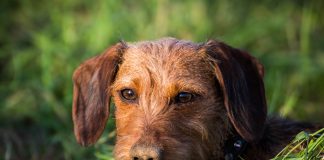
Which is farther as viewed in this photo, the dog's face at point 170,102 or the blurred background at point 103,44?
the blurred background at point 103,44

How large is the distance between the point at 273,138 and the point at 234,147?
0.37 metres

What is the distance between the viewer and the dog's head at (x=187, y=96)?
559 cm

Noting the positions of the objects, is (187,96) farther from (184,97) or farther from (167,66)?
(167,66)

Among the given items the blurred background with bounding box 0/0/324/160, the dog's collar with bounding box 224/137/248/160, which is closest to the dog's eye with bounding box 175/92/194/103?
the dog's collar with bounding box 224/137/248/160

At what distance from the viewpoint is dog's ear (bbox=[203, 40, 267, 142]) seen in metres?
5.74

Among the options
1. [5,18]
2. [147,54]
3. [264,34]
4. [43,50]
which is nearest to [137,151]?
[147,54]

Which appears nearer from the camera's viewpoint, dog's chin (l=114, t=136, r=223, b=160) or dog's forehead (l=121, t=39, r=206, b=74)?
dog's chin (l=114, t=136, r=223, b=160)

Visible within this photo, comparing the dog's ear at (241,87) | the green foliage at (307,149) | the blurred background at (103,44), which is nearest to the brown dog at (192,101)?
the dog's ear at (241,87)

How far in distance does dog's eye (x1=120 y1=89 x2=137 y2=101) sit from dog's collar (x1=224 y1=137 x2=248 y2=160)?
0.73 m

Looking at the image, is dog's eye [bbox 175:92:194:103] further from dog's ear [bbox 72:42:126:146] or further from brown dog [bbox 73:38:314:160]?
dog's ear [bbox 72:42:126:146]

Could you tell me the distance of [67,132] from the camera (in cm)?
845

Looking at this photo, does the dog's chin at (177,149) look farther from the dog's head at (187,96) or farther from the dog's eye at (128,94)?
the dog's eye at (128,94)

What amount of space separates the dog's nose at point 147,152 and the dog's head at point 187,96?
0.10 m

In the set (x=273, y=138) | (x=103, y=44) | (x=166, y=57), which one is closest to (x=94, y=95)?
(x=166, y=57)
